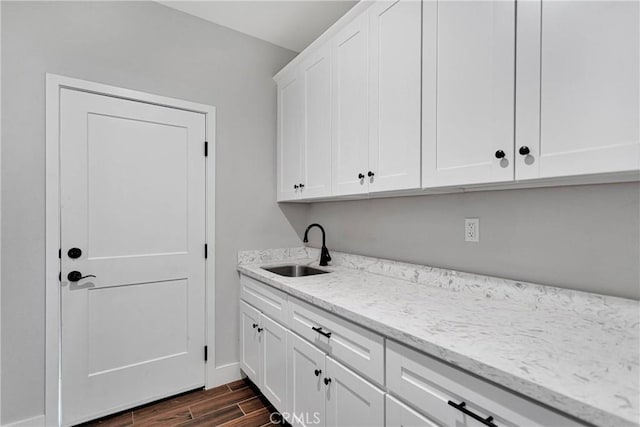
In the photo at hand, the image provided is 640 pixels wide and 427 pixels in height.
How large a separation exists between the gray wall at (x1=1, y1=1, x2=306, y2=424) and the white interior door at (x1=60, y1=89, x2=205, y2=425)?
0.42ft

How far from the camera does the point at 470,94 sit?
119 centimetres

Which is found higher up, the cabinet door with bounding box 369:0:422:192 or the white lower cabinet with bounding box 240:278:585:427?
the cabinet door with bounding box 369:0:422:192

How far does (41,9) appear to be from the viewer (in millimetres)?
1727

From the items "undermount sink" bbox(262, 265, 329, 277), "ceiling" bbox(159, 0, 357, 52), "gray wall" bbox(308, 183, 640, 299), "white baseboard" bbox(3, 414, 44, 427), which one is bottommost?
"white baseboard" bbox(3, 414, 44, 427)

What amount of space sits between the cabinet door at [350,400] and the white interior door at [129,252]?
1.28 metres

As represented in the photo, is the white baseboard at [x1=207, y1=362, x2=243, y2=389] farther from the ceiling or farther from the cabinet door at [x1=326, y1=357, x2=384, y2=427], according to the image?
the ceiling

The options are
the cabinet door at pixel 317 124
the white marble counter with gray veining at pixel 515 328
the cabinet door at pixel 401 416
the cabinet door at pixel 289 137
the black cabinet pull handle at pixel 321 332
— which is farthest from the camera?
the cabinet door at pixel 289 137

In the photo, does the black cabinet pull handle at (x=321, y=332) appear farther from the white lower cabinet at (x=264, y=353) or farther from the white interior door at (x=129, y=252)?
the white interior door at (x=129, y=252)

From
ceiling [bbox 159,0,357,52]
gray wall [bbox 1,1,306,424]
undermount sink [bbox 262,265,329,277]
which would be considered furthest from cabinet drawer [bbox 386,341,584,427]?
ceiling [bbox 159,0,357,52]

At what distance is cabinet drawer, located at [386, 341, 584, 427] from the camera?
72 cm

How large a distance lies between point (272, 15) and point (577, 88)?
2000 mm

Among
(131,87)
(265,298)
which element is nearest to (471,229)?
(265,298)

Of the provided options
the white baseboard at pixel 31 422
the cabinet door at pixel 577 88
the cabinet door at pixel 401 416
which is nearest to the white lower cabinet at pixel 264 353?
the cabinet door at pixel 401 416

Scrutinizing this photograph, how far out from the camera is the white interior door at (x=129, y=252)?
182 cm
